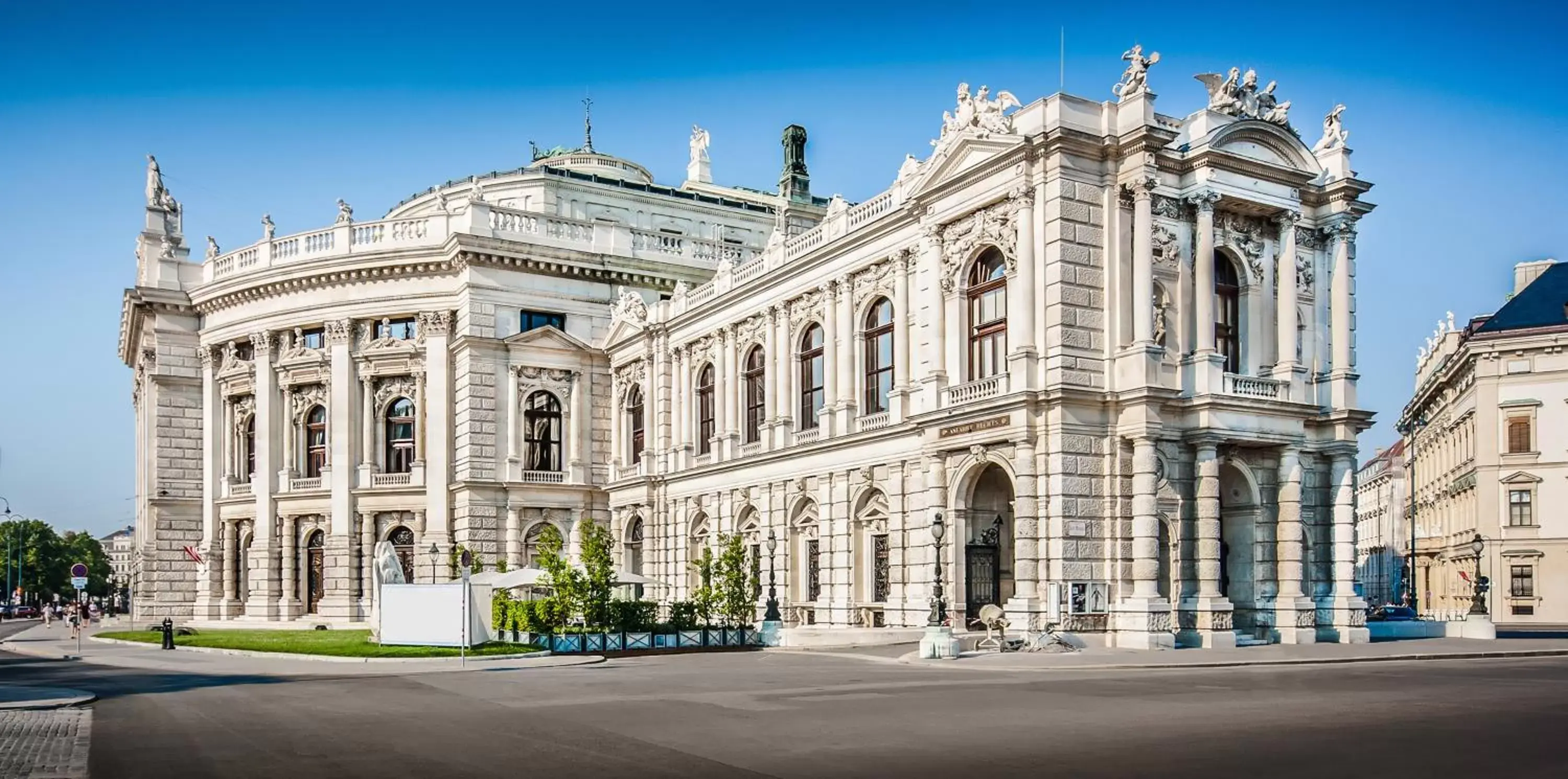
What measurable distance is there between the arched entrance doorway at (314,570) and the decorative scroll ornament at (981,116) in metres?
39.9

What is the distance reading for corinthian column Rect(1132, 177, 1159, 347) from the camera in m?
37.1

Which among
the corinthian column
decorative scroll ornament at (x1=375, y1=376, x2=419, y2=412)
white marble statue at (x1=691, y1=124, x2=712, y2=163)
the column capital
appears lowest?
decorative scroll ornament at (x1=375, y1=376, x2=419, y2=412)

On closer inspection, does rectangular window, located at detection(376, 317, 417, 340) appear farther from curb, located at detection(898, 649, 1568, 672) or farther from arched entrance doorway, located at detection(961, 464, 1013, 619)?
curb, located at detection(898, 649, 1568, 672)

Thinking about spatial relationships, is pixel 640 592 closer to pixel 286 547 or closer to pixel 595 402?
pixel 595 402

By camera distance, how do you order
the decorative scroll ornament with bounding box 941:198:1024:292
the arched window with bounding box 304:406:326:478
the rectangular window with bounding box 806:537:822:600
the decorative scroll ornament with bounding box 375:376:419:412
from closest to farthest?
the decorative scroll ornament with bounding box 941:198:1024:292
the rectangular window with bounding box 806:537:822:600
the decorative scroll ornament with bounding box 375:376:419:412
the arched window with bounding box 304:406:326:478

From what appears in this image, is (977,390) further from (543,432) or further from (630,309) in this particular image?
(543,432)

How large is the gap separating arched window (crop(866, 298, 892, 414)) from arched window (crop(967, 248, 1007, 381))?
18.7 ft

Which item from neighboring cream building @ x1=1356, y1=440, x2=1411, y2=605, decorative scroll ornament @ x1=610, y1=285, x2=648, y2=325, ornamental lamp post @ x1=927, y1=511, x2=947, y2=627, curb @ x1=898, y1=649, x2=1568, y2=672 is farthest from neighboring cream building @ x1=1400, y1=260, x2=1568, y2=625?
ornamental lamp post @ x1=927, y1=511, x2=947, y2=627

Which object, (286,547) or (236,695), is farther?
(286,547)

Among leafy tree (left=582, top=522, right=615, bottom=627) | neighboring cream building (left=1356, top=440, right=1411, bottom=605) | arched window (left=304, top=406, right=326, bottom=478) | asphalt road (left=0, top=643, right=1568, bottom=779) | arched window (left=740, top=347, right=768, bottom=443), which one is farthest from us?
neighboring cream building (left=1356, top=440, right=1411, bottom=605)

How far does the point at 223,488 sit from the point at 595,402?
20318 millimetres

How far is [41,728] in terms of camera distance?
19.9 m

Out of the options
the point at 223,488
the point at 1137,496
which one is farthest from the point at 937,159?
the point at 223,488

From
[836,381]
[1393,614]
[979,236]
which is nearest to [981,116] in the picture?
[979,236]
